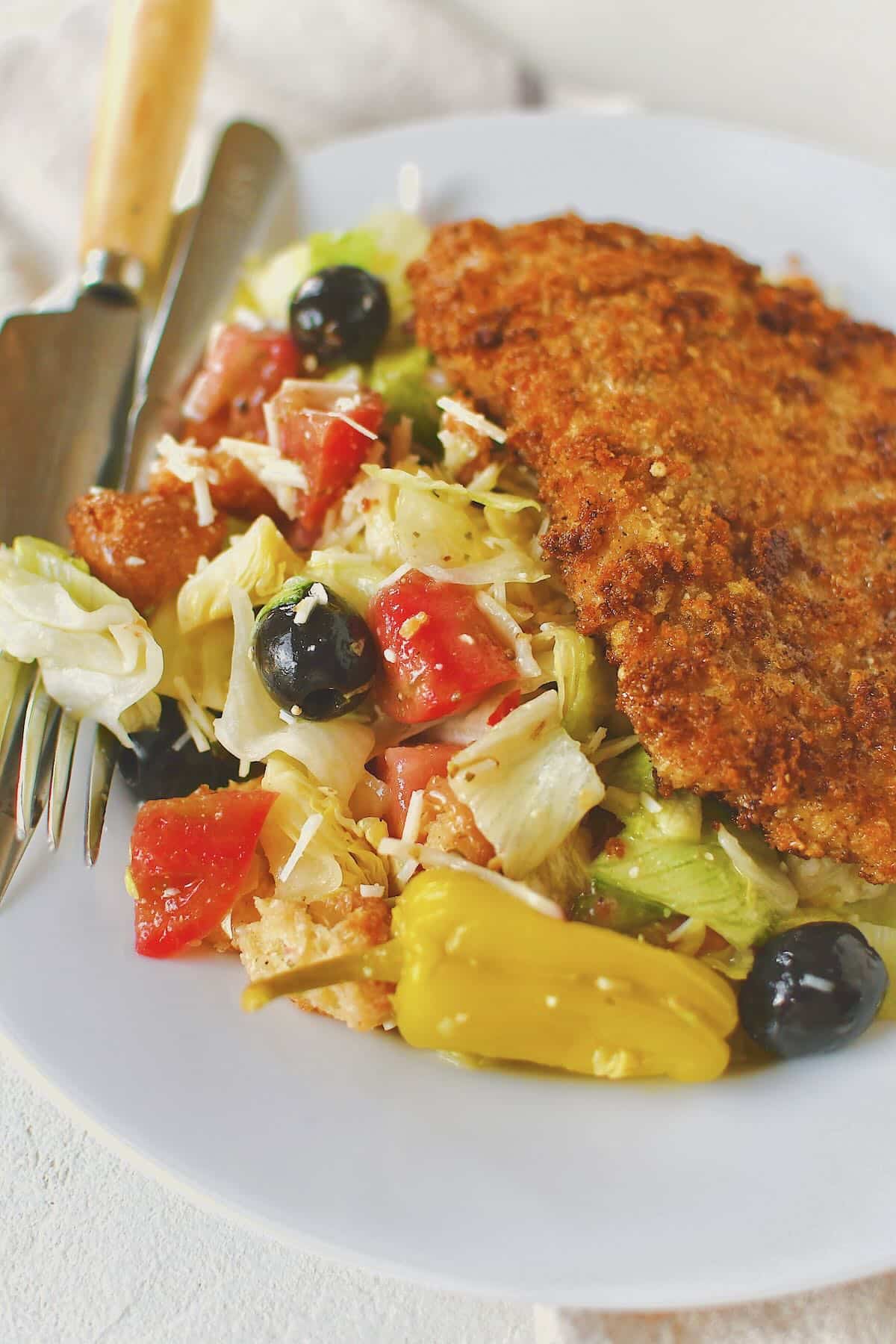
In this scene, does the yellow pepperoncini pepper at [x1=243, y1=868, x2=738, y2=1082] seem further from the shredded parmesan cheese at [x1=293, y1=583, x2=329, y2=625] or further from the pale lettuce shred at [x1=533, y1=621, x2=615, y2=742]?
the shredded parmesan cheese at [x1=293, y1=583, x2=329, y2=625]

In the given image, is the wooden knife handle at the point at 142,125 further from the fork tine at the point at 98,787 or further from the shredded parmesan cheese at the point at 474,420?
the fork tine at the point at 98,787

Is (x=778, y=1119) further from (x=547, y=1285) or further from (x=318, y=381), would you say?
(x=318, y=381)

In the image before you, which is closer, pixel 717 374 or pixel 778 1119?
pixel 778 1119

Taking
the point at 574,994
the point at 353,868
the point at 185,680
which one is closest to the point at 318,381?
the point at 185,680

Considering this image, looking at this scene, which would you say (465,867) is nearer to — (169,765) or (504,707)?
(504,707)

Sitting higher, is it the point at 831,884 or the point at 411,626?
the point at 411,626

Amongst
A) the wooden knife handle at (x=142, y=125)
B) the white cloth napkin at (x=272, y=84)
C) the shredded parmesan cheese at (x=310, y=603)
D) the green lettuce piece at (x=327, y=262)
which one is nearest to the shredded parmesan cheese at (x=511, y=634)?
the shredded parmesan cheese at (x=310, y=603)

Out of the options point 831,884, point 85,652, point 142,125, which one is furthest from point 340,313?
point 831,884
